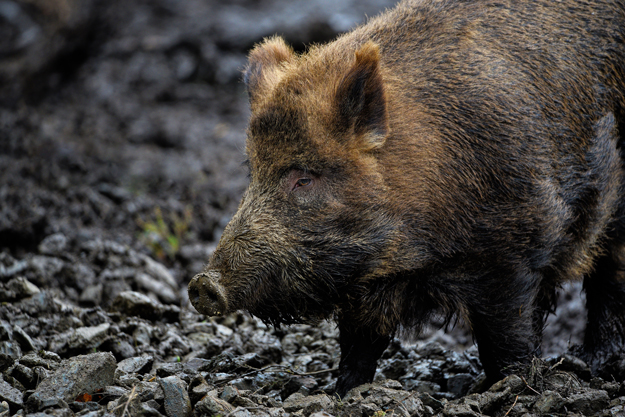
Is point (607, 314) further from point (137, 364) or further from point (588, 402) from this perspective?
point (137, 364)

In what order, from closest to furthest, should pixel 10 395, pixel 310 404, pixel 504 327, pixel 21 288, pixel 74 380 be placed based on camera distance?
pixel 10 395 → pixel 74 380 → pixel 310 404 → pixel 504 327 → pixel 21 288

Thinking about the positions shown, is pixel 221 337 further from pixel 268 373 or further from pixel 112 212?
pixel 112 212

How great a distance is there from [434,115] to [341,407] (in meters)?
1.78

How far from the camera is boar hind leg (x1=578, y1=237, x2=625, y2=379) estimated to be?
15.9 feet

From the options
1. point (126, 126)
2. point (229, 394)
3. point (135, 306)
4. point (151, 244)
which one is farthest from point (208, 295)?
point (126, 126)

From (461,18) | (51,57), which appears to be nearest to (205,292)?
(461,18)

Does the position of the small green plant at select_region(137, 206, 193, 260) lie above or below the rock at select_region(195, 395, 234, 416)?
above

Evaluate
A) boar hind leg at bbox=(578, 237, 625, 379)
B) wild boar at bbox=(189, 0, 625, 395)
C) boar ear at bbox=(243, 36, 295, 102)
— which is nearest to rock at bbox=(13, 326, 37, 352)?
wild boar at bbox=(189, 0, 625, 395)

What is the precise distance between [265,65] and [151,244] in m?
2.89

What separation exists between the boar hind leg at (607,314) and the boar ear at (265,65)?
8.74ft

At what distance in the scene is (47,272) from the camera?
5516 mm

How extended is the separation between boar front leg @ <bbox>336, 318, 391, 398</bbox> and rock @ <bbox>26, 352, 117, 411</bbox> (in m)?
1.51

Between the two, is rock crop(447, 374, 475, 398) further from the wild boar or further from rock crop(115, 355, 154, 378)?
rock crop(115, 355, 154, 378)

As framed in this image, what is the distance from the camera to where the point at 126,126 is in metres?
9.40
